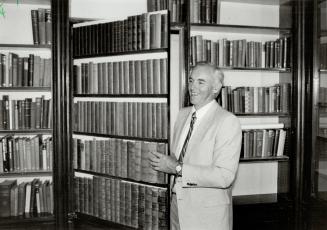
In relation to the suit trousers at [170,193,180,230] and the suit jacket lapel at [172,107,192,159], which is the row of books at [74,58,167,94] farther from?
the suit trousers at [170,193,180,230]

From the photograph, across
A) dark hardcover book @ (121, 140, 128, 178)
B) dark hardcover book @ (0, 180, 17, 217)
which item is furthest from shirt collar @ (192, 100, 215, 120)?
dark hardcover book @ (0, 180, 17, 217)

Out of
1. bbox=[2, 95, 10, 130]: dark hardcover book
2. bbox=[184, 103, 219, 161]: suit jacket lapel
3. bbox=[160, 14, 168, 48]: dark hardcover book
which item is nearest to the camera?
bbox=[184, 103, 219, 161]: suit jacket lapel

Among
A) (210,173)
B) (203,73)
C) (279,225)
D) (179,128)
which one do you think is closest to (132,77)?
(179,128)

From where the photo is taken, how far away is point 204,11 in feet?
11.7

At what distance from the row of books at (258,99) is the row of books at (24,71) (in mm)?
1826

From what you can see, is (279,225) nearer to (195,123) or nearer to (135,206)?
(135,206)

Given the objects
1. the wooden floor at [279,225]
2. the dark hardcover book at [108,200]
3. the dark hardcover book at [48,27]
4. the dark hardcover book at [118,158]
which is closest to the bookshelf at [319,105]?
the wooden floor at [279,225]

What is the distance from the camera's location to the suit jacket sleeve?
77.4 inches

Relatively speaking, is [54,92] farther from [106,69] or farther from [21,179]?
[21,179]

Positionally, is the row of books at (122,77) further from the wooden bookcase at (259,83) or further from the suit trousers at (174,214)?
the suit trousers at (174,214)

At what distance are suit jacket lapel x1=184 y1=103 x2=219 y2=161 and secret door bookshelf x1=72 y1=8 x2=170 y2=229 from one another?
92 cm

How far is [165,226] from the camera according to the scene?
121 inches

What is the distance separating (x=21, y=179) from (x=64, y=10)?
184 cm

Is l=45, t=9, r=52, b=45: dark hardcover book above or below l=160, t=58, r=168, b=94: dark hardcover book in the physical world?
above
